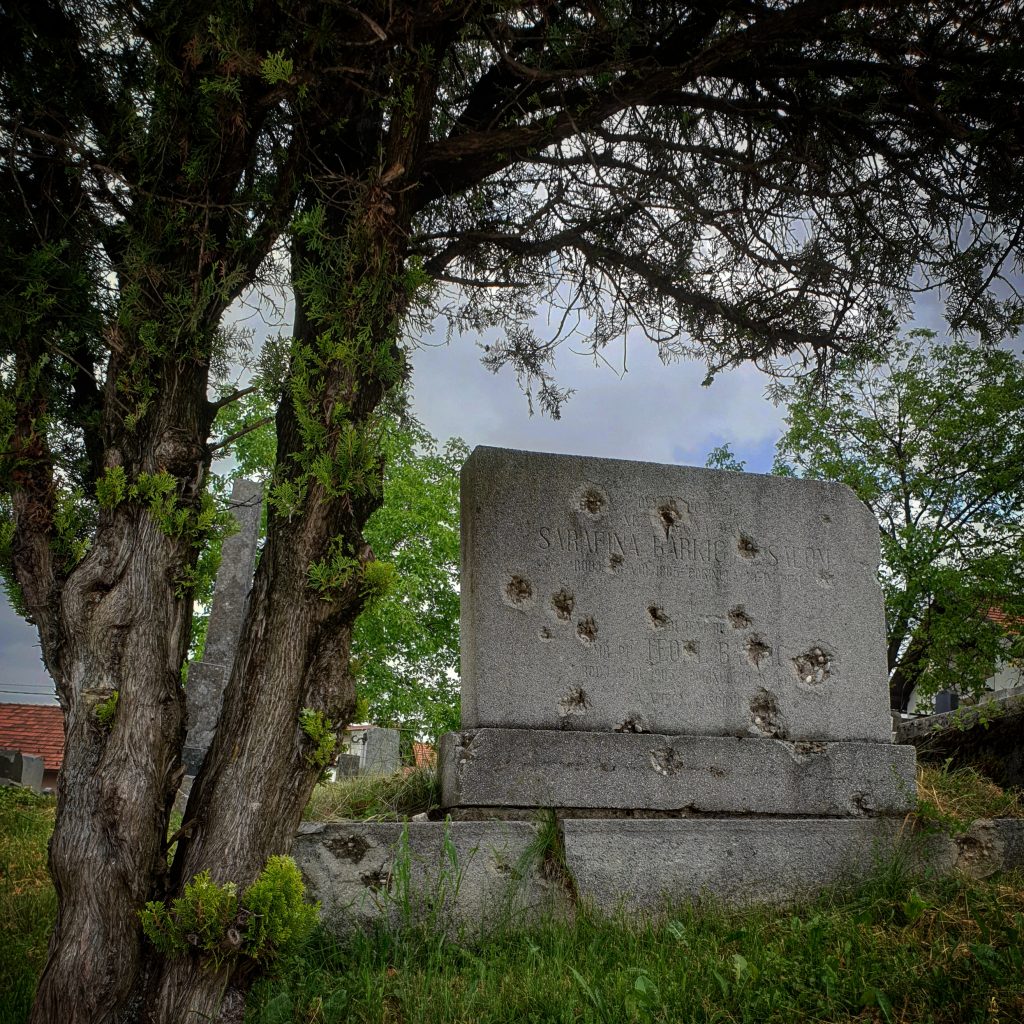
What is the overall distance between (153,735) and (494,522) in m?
2.29

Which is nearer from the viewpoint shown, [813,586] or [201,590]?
[201,590]

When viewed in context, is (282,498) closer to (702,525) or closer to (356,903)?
(356,903)

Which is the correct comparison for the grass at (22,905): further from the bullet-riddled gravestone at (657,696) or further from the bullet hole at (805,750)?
the bullet hole at (805,750)

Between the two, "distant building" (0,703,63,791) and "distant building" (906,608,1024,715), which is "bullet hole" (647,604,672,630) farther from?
"distant building" (0,703,63,791)

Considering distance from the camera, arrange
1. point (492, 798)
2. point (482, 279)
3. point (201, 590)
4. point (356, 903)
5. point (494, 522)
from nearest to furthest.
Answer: point (201, 590)
point (356, 903)
point (492, 798)
point (494, 522)
point (482, 279)

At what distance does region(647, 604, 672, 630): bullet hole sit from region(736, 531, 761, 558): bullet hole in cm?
71

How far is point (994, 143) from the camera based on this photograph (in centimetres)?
586

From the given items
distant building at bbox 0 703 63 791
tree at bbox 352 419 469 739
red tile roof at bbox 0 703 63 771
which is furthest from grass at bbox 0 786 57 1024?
red tile roof at bbox 0 703 63 771

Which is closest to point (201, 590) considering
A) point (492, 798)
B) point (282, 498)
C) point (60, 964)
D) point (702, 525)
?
point (282, 498)

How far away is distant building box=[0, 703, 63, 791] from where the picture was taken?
23.3 metres

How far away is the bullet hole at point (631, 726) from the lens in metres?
5.39

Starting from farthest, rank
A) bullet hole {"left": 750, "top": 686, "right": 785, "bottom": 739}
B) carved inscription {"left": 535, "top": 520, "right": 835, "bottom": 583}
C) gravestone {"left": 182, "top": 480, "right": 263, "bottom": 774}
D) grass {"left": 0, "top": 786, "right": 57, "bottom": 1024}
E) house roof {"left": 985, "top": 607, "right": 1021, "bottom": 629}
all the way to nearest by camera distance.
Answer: house roof {"left": 985, "top": 607, "right": 1021, "bottom": 629} → gravestone {"left": 182, "top": 480, "right": 263, "bottom": 774} → bullet hole {"left": 750, "top": 686, "right": 785, "bottom": 739} → carved inscription {"left": 535, "top": 520, "right": 835, "bottom": 583} → grass {"left": 0, "top": 786, "right": 57, "bottom": 1024}

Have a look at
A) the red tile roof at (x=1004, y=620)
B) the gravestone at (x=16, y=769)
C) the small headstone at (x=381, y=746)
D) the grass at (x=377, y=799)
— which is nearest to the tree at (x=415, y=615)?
the small headstone at (x=381, y=746)

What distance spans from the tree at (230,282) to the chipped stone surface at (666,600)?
123cm
